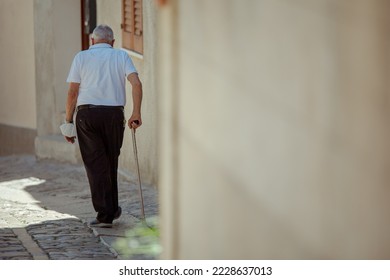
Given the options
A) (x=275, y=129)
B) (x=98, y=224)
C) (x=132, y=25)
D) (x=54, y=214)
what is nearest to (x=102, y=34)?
(x=98, y=224)

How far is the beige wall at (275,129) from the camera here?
189 inches

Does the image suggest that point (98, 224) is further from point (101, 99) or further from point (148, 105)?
point (148, 105)

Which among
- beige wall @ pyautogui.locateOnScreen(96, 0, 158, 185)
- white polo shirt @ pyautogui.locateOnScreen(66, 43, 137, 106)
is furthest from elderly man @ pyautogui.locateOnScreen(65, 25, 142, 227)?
beige wall @ pyautogui.locateOnScreen(96, 0, 158, 185)

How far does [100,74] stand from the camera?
10086 millimetres

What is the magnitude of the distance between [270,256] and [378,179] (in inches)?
33.6

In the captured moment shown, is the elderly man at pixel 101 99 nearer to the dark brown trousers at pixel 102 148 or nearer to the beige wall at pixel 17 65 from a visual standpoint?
the dark brown trousers at pixel 102 148

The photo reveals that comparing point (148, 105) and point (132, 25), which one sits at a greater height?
point (132, 25)

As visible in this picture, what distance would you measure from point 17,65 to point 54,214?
729 cm

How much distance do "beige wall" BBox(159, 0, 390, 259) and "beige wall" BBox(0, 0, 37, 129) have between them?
11.7 m

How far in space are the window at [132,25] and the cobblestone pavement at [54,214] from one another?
154 centimetres

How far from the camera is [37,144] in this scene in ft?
55.9

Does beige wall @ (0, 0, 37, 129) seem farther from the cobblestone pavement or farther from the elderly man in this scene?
the elderly man

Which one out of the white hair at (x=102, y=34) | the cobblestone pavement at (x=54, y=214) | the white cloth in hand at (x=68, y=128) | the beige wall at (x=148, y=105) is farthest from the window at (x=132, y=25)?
the white hair at (x=102, y=34)
